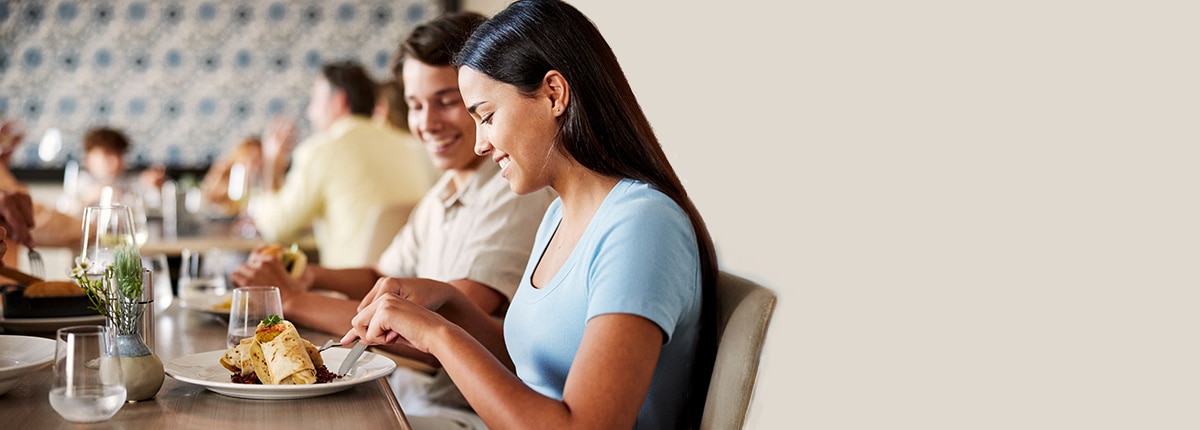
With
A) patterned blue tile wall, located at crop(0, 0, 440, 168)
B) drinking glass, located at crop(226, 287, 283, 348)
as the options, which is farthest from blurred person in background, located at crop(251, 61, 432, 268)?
drinking glass, located at crop(226, 287, 283, 348)

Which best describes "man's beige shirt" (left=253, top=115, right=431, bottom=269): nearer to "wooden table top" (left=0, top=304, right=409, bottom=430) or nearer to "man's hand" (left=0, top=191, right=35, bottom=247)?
"man's hand" (left=0, top=191, right=35, bottom=247)

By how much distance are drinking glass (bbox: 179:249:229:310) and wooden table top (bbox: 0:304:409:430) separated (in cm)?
80

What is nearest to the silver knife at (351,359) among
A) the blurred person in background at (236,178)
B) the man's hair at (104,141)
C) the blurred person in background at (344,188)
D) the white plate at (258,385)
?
the white plate at (258,385)

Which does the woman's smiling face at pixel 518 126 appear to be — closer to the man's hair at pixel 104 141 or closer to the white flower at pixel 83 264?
the white flower at pixel 83 264

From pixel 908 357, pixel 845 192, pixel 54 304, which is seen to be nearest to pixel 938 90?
pixel 845 192

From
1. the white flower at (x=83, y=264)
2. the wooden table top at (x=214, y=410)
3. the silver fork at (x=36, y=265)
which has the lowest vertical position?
the silver fork at (x=36, y=265)

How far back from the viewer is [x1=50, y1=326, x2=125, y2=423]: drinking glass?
1.09 meters

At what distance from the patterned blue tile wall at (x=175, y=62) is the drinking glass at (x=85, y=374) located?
480cm

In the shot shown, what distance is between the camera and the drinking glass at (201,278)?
7.28 feet

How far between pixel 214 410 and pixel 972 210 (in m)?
0.88

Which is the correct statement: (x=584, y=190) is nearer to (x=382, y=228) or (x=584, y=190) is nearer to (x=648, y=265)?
(x=648, y=265)

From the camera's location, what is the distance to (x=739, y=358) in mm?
1208

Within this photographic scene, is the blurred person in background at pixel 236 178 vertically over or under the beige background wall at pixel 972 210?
under

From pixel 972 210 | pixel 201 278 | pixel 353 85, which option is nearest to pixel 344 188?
pixel 353 85
